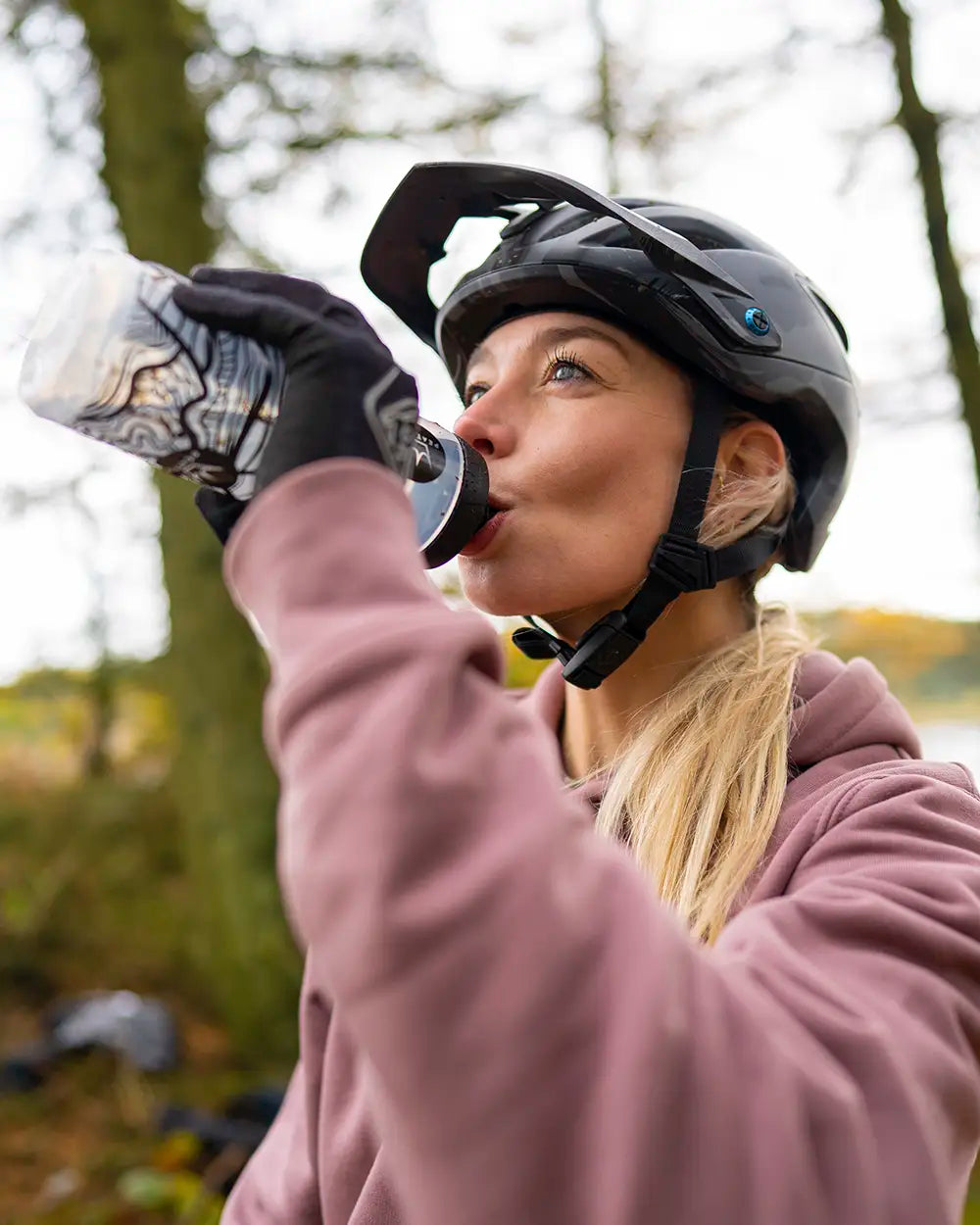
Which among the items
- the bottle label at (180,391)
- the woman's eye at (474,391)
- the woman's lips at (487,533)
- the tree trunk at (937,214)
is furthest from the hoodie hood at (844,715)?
the tree trunk at (937,214)

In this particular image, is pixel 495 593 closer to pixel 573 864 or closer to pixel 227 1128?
pixel 573 864

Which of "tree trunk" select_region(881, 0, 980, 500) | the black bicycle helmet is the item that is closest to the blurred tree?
"tree trunk" select_region(881, 0, 980, 500)

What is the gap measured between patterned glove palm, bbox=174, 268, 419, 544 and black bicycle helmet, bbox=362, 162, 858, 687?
803mm

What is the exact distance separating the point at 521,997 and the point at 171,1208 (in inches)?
196

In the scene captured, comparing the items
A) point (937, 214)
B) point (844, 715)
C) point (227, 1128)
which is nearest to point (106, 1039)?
point (227, 1128)

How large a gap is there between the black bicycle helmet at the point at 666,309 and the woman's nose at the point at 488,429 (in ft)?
0.92

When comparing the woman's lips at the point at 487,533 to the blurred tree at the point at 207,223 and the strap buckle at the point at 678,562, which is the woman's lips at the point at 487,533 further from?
the blurred tree at the point at 207,223

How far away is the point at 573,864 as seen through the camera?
3.34 feet

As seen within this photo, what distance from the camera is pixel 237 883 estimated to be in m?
6.01

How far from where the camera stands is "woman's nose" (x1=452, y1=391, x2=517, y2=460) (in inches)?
76.0

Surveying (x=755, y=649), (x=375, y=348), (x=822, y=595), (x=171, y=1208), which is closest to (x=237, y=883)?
(x=171, y=1208)

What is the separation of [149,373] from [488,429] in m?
0.71

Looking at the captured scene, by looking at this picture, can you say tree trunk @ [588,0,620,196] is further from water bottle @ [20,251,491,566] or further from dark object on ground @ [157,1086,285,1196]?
water bottle @ [20,251,491,566]

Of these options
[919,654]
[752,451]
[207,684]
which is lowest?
[919,654]
